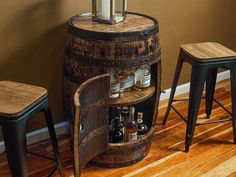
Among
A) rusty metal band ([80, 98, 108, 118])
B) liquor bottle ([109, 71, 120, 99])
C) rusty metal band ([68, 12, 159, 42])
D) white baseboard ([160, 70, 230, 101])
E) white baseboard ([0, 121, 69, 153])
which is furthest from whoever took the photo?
white baseboard ([160, 70, 230, 101])

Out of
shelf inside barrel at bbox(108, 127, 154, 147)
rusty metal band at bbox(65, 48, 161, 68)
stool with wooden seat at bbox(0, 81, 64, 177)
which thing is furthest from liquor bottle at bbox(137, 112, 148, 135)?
stool with wooden seat at bbox(0, 81, 64, 177)

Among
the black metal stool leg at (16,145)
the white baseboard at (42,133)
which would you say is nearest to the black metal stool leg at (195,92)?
the white baseboard at (42,133)

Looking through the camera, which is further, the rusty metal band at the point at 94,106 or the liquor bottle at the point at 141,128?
the liquor bottle at the point at 141,128

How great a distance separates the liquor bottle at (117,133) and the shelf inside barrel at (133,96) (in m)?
0.17

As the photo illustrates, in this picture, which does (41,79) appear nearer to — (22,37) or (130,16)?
(22,37)

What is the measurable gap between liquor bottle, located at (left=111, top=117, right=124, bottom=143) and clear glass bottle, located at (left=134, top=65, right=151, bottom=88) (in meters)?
0.23

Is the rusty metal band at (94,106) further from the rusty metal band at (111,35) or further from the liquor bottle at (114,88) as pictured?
the rusty metal band at (111,35)

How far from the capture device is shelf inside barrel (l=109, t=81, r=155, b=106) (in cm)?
177

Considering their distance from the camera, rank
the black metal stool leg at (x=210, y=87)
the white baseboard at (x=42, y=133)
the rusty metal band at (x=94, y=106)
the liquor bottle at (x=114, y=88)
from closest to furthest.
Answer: the rusty metal band at (x=94, y=106) → the liquor bottle at (x=114, y=88) → the white baseboard at (x=42, y=133) → the black metal stool leg at (x=210, y=87)

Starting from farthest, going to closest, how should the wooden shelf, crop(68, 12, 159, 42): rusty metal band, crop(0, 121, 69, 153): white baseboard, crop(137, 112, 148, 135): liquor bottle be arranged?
crop(0, 121, 69, 153): white baseboard < crop(137, 112, 148, 135): liquor bottle < the wooden shelf < crop(68, 12, 159, 42): rusty metal band

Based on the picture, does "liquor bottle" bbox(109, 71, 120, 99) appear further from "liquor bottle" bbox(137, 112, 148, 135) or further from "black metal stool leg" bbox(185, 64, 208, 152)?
"black metal stool leg" bbox(185, 64, 208, 152)

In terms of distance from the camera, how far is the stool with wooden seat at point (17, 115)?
1.34 m

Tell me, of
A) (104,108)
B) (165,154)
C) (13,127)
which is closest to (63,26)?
(104,108)

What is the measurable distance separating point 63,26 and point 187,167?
107 centimetres
